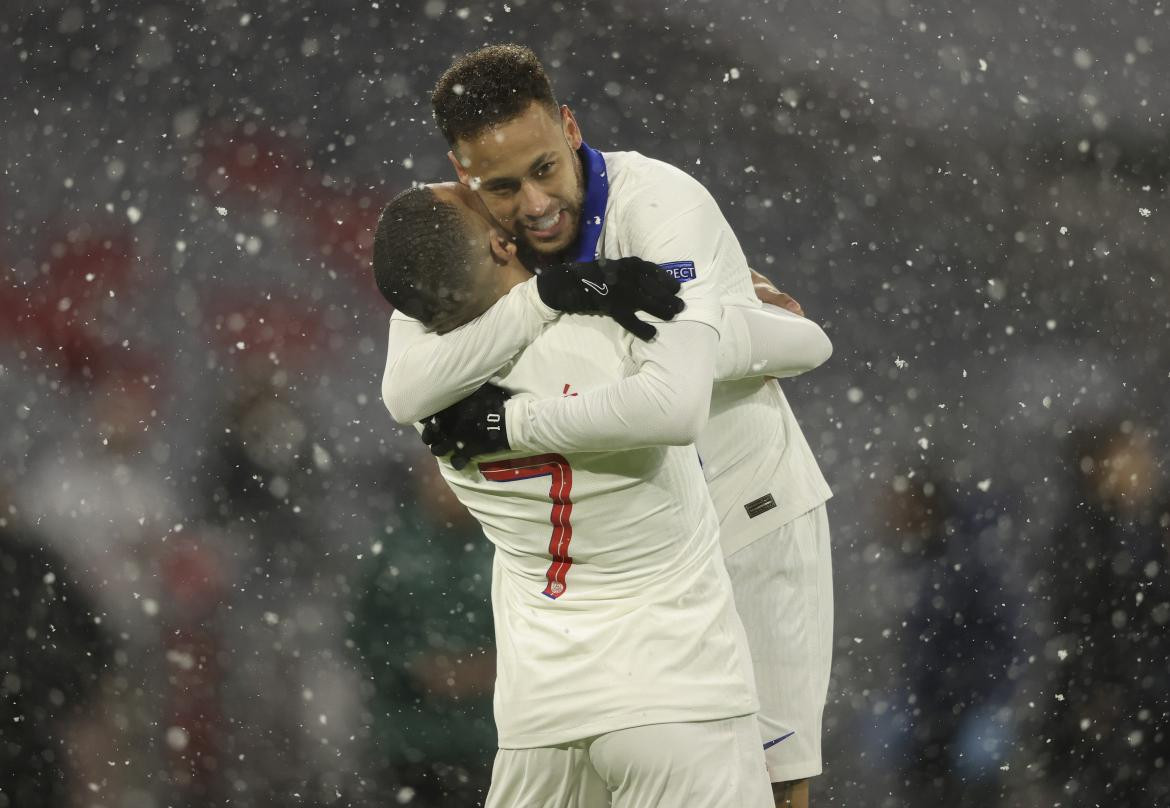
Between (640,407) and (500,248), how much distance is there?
364mm

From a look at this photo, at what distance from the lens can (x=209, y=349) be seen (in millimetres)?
4039

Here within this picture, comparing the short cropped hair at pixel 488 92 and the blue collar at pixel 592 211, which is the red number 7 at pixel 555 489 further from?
the short cropped hair at pixel 488 92

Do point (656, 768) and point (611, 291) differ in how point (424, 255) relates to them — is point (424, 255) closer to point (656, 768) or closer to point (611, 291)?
point (611, 291)

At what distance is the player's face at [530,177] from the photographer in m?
2.54

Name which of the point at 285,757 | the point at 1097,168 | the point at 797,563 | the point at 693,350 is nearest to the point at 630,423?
the point at 693,350

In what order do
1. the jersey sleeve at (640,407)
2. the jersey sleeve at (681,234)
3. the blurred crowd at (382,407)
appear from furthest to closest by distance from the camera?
the blurred crowd at (382,407) < the jersey sleeve at (681,234) < the jersey sleeve at (640,407)

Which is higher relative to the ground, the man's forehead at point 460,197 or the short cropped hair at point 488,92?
the short cropped hair at point 488,92

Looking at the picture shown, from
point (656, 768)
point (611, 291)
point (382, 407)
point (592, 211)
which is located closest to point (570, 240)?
point (592, 211)

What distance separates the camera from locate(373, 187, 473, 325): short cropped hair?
2340 millimetres

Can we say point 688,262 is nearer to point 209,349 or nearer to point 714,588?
point 714,588

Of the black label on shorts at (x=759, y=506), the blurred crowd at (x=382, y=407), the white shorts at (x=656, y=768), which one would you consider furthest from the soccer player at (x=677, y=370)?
the blurred crowd at (x=382, y=407)

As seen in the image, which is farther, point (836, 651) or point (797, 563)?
point (836, 651)

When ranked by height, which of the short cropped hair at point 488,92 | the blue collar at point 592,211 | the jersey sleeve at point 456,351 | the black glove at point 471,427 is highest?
the short cropped hair at point 488,92

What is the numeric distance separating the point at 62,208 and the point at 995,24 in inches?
106
